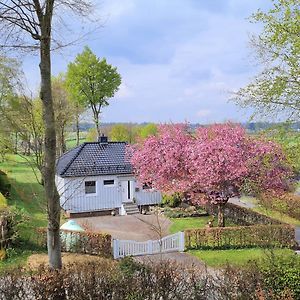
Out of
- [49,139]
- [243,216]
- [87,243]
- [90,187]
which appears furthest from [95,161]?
[49,139]

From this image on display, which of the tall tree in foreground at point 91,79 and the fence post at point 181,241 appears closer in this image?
the fence post at point 181,241

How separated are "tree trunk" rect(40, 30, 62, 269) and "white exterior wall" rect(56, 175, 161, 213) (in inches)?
692

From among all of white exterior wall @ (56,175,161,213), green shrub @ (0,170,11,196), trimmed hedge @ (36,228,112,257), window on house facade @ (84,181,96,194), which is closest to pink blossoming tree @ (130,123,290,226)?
white exterior wall @ (56,175,161,213)

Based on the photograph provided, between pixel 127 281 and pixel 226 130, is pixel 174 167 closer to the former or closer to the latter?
pixel 226 130

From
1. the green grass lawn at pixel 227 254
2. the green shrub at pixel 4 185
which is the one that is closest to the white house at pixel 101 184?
the green shrub at pixel 4 185

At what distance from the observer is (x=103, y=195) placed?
90.6 ft

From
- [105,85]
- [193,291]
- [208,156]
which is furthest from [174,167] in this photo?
[105,85]

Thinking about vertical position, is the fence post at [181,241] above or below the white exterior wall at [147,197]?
below

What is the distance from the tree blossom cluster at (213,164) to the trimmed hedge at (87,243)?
6290mm

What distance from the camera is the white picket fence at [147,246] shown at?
1767cm

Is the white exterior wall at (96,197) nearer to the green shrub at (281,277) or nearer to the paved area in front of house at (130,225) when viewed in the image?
the paved area in front of house at (130,225)

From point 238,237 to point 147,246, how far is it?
457cm

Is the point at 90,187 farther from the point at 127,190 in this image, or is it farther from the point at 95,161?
the point at 127,190

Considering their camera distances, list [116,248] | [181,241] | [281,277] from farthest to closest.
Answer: [181,241] < [116,248] < [281,277]
